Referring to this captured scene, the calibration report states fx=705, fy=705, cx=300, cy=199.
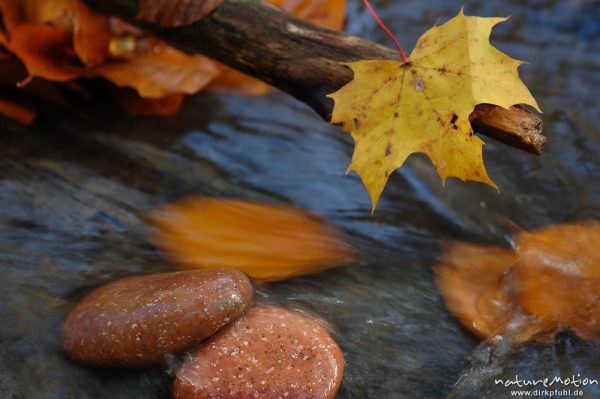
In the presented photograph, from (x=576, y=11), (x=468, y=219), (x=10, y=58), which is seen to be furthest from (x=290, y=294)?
(x=576, y=11)

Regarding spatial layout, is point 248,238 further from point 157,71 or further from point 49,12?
point 49,12

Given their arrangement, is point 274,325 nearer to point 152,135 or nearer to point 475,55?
point 475,55

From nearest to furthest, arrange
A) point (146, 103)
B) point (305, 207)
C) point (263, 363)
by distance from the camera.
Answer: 1. point (263, 363)
2. point (305, 207)
3. point (146, 103)

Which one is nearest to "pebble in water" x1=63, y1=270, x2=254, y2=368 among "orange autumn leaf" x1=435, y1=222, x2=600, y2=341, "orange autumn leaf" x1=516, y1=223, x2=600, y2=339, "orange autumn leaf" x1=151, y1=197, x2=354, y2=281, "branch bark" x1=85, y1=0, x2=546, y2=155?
"orange autumn leaf" x1=151, y1=197, x2=354, y2=281

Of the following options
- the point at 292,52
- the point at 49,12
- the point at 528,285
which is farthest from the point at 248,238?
the point at 49,12

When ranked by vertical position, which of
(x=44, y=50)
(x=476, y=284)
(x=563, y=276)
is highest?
(x=44, y=50)

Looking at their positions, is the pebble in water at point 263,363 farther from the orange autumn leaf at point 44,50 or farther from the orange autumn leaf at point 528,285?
the orange autumn leaf at point 44,50
